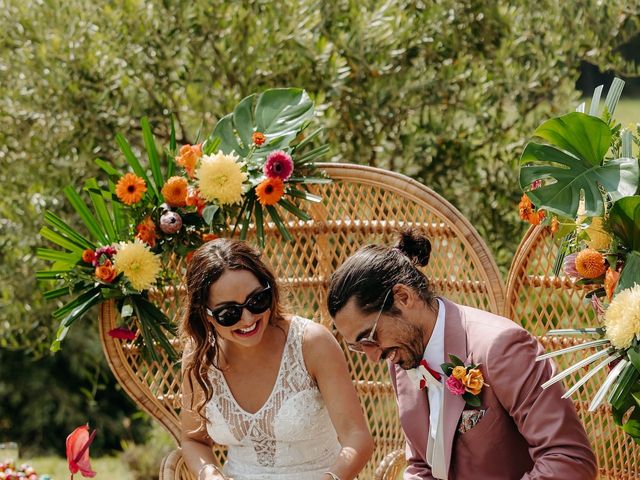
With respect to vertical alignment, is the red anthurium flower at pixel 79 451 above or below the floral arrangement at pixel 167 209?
below

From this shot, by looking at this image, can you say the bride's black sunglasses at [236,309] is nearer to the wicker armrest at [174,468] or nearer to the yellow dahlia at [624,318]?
the wicker armrest at [174,468]

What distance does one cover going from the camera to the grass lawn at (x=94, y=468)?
5.43 metres

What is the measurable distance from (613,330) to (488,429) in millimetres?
433

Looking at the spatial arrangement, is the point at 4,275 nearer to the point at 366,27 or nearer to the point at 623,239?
the point at 366,27

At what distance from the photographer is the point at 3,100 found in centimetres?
469

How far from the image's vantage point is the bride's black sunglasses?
2.85 metres

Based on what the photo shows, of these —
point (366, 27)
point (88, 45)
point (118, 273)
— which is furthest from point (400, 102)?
point (118, 273)

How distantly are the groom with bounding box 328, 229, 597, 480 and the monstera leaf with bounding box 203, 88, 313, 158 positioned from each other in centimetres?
104

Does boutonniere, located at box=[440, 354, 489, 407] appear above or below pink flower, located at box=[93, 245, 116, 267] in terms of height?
below

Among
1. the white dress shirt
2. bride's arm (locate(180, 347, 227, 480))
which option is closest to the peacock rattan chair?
bride's arm (locate(180, 347, 227, 480))

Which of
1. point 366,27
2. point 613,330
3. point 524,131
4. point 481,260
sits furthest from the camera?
point 524,131

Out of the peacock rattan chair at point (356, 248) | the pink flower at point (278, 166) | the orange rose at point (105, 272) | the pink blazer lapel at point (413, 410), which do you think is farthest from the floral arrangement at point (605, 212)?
the orange rose at point (105, 272)

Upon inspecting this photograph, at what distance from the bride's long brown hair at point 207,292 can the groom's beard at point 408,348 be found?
596mm

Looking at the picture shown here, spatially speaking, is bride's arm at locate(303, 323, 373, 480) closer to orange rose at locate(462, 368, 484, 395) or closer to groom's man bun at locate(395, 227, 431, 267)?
groom's man bun at locate(395, 227, 431, 267)
